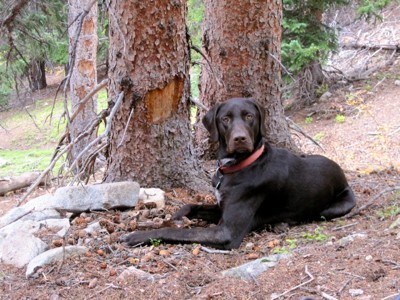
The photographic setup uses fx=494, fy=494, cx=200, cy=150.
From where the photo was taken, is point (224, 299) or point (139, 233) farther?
point (139, 233)

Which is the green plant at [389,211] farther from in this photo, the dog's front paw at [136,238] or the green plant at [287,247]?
the dog's front paw at [136,238]

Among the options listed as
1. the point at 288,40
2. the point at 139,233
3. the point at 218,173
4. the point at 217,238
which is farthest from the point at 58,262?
the point at 288,40

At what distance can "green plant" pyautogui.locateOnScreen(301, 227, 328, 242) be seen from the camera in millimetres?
4298

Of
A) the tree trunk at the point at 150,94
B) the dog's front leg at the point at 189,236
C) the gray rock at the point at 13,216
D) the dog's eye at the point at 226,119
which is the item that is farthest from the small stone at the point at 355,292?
the gray rock at the point at 13,216

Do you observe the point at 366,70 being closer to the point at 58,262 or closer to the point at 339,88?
the point at 339,88

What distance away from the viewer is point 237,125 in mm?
4621

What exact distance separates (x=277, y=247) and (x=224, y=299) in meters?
1.13

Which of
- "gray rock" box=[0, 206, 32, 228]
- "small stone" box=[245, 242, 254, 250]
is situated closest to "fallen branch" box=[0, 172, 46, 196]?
"gray rock" box=[0, 206, 32, 228]

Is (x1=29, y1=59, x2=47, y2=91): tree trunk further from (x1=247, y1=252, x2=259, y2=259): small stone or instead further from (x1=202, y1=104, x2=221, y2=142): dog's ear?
(x1=247, y1=252, x2=259, y2=259): small stone

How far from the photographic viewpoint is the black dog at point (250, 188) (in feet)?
14.3

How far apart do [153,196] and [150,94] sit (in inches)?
40.7

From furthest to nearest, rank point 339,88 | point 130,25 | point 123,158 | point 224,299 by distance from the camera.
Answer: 1. point 339,88
2. point 123,158
3. point 130,25
4. point 224,299

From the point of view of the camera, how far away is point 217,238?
14.2 ft

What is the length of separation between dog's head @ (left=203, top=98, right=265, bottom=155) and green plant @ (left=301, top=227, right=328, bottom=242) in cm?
92
